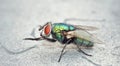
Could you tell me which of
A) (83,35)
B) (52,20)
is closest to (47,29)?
(83,35)

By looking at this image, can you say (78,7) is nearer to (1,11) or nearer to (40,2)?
(40,2)

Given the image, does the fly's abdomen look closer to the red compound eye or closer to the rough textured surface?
the rough textured surface

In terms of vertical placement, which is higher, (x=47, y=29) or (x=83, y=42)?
(x=47, y=29)

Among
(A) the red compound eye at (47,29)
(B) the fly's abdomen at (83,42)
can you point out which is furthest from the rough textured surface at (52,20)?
(A) the red compound eye at (47,29)

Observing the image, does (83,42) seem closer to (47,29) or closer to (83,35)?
(83,35)

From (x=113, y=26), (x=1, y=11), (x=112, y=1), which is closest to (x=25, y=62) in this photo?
(x=113, y=26)

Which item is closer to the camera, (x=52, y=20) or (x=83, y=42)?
(x=83, y=42)

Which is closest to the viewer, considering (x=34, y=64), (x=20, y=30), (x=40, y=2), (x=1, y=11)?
(x=34, y=64)

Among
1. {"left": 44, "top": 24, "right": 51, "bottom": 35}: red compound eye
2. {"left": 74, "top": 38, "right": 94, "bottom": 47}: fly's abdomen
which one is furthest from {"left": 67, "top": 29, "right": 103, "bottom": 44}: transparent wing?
{"left": 44, "top": 24, "right": 51, "bottom": 35}: red compound eye
